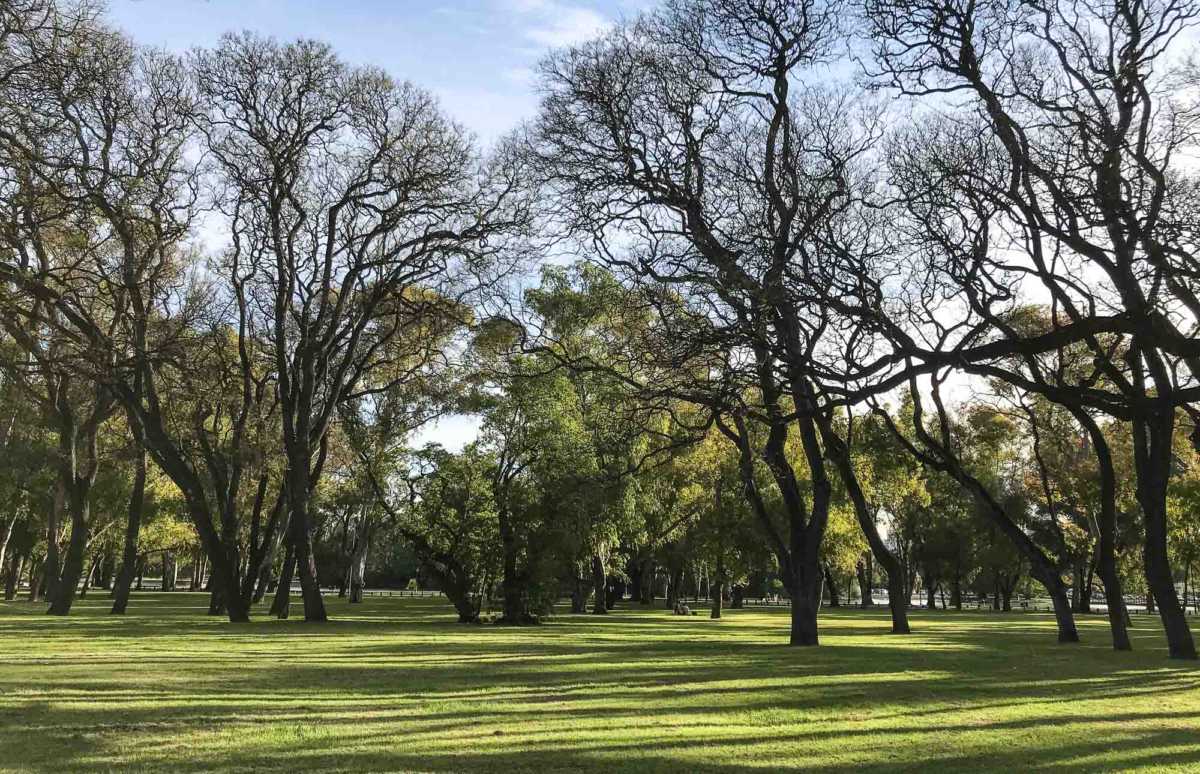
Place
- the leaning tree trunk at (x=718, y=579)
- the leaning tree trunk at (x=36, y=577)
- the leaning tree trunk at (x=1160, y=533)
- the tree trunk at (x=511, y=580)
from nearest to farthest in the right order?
the leaning tree trunk at (x=1160, y=533), the tree trunk at (x=511, y=580), the leaning tree trunk at (x=718, y=579), the leaning tree trunk at (x=36, y=577)

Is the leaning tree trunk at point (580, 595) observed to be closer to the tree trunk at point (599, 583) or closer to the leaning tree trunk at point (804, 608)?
the tree trunk at point (599, 583)

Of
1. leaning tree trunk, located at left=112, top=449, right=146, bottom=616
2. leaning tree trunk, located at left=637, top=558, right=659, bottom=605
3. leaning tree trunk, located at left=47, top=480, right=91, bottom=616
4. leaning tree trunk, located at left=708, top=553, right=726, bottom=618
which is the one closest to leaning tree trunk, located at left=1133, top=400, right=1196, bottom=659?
leaning tree trunk, located at left=708, top=553, right=726, bottom=618

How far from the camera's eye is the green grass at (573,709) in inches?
288

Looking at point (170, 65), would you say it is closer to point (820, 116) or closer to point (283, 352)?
point (283, 352)

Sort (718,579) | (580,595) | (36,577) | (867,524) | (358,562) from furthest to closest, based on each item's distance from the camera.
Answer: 1. (358,562)
2. (36,577)
3. (718,579)
4. (580,595)
5. (867,524)

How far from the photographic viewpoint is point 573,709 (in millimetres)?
9828

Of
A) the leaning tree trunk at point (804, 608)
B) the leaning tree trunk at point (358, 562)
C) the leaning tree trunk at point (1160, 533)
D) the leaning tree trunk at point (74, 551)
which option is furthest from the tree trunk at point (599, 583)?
the leaning tree trunk at point (1160, 533)

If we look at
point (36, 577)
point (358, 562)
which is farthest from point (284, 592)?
point (36, 577)

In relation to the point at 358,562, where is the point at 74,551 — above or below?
above

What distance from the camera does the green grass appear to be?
7305 mm

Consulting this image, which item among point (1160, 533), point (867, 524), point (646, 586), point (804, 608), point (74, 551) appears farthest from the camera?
point (646, 586)

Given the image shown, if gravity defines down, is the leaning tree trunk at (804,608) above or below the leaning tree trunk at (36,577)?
above

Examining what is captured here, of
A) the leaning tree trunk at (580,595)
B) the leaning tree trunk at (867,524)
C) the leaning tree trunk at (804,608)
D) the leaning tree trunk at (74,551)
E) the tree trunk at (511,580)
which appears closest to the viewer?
the leaning tree trunk at (804,608)

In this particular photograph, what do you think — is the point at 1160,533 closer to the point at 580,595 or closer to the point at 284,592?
the point at 580,595
